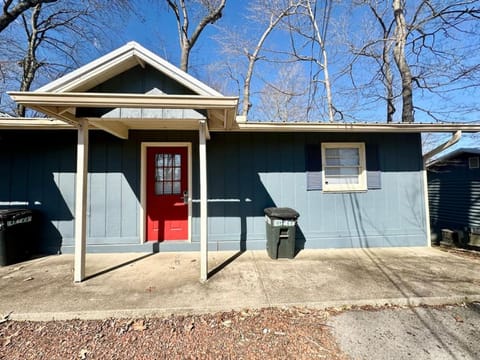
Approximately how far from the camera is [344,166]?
4.66 metres

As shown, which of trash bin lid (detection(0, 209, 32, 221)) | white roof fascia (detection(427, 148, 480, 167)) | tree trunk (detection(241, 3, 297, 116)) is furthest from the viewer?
tree trunk (detection(241, 3, 297, 116))

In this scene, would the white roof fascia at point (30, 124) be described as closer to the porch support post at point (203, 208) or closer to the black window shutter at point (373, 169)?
the porch support post at point (203, 208)

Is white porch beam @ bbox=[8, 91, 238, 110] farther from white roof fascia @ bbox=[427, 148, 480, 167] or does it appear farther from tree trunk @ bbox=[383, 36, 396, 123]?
tree trunk @ bbox=[383, 36, 396, 123]

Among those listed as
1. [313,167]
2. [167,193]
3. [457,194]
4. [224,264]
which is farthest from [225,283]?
[457,194]

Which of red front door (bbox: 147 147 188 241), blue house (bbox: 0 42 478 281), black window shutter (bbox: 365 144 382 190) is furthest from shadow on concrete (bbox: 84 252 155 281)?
black window shutter (bbox: 365 144 382 190)

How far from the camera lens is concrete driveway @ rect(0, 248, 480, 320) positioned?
8.09 feet

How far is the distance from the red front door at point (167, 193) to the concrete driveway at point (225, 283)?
487 millimetres

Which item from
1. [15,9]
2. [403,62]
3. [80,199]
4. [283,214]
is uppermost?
[15,9]

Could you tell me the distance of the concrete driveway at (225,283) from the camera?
2467 mm

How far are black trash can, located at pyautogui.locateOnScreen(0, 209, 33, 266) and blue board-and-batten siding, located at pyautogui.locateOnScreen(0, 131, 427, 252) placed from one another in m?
0.27

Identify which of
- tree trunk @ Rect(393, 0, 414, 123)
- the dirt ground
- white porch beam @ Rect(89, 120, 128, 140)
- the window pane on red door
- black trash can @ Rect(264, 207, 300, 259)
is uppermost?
tree trunk @ Rect(393, 0, 414, 123)

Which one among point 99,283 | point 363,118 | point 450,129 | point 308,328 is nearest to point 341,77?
point 363,118

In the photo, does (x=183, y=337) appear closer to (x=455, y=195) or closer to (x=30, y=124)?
(x=30, y=124)

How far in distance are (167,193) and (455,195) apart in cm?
912
